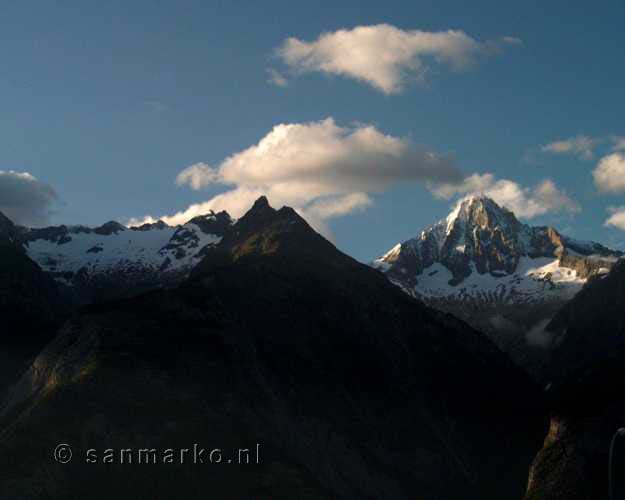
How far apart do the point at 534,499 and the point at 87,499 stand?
3207 inches

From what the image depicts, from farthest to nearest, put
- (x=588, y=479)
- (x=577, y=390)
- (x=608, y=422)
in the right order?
(x=577, y=390), (x=608, y=422), (x=588, y=479)

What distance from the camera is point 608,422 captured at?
179875 mm

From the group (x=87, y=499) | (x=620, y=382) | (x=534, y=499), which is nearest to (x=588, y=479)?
(x=534, y=499)

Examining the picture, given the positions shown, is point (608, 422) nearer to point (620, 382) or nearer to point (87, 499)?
point (620, 382)

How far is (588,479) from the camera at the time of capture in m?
169

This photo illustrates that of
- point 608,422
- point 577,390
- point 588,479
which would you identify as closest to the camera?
point 588,479

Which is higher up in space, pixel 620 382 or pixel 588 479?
pixel 620 382

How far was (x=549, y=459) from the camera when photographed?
589ft

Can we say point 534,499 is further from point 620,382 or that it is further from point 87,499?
point 87,499

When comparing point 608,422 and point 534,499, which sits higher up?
point 608,422

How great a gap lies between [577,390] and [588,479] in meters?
27.1

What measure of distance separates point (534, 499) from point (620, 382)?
31.0 metres

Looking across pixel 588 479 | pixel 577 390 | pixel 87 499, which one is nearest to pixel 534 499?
pixel 588 479

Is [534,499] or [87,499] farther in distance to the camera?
[87,499]
